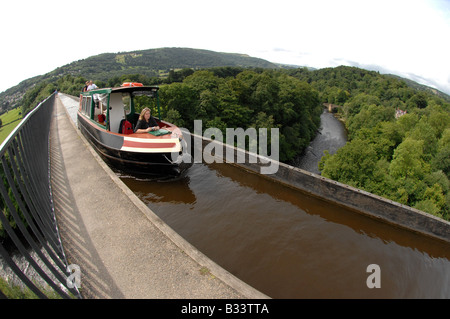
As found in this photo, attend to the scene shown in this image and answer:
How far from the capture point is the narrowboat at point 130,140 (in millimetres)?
7895

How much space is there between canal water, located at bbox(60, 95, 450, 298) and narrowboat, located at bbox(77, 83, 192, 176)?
97 centimetres

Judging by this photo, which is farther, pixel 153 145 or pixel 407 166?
pixel 407 166

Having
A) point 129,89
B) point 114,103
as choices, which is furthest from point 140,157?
point 114,103

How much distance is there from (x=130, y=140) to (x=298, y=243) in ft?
21.6

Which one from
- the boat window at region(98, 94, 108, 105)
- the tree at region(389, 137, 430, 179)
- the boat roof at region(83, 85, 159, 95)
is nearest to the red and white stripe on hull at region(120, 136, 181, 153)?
the boat roof at region(83, 85, 159, 95)

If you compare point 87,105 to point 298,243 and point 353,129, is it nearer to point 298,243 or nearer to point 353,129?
point 298,243

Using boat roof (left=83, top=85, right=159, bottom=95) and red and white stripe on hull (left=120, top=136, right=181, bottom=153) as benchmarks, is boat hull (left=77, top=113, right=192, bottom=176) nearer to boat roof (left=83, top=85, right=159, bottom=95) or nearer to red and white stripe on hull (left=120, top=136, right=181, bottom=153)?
red and white stripe on hull (left=120, top=136, right=181, bottom=153)

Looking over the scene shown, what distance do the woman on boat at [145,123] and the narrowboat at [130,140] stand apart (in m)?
0.21

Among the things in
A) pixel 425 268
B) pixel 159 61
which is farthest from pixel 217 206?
pixel 159 61

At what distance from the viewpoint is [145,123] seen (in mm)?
8922

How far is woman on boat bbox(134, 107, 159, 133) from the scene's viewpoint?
342 inches
